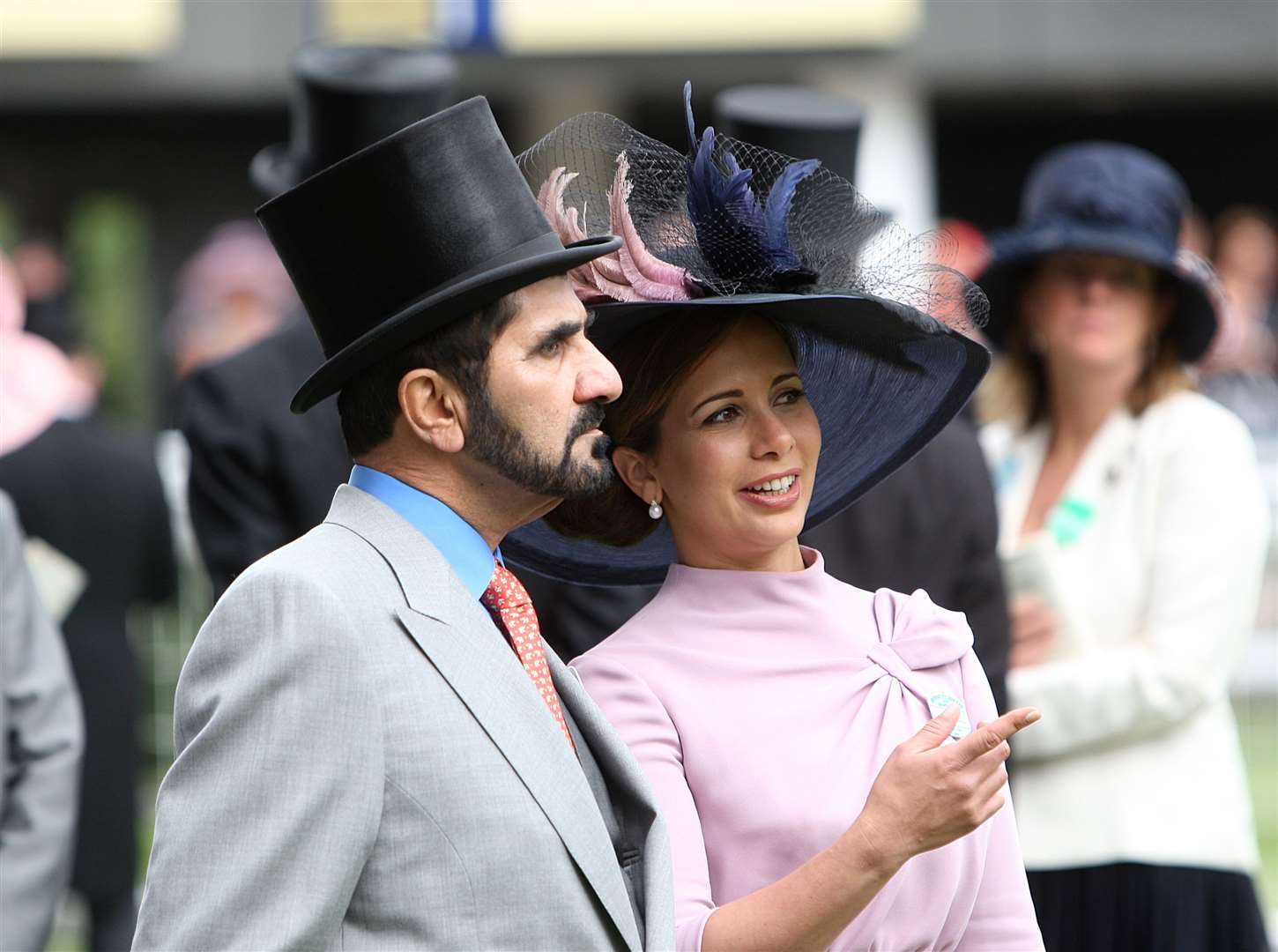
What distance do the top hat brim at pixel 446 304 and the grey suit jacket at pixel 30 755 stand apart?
1.77 m

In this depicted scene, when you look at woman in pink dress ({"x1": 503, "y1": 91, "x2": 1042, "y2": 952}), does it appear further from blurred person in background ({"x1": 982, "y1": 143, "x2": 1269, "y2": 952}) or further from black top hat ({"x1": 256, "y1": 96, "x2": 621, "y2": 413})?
blurred person in background ({"x1": 982, "y1": 143, "x2": 1269, "y2": 952})

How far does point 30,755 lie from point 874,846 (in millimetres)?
2237

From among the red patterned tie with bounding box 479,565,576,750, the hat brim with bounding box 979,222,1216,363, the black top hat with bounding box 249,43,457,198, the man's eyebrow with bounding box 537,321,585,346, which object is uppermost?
the black top hat with bounding box 249,43,457,198

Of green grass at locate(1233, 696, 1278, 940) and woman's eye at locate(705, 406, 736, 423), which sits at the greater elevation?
woman's eye at locate(705, 406, 736, 423)

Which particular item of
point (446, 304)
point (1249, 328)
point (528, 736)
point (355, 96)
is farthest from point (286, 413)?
point (1249, 328)

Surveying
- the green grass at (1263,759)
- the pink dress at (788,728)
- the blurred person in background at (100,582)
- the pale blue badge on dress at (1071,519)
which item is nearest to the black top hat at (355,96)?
the blurred person in background at (100,582)

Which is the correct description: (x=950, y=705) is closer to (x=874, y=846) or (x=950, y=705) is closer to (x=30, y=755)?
(x=874, y=846)

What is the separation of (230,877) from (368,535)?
16.4 inches

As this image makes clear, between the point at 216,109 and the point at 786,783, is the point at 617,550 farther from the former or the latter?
the point at 216,109

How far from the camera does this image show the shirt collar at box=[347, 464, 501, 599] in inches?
90.0

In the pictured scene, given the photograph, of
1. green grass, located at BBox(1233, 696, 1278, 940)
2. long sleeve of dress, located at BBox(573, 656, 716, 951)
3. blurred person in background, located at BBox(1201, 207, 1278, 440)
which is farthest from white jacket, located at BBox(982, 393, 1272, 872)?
blurred person in background, located at BBox(1201, 207, 1278, 440)

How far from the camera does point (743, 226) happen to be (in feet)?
8.43

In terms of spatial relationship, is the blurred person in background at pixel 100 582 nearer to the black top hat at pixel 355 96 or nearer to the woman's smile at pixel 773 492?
the black top hat at pixel 355 96

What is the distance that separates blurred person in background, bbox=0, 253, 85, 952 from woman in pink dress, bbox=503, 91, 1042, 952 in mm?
1541
